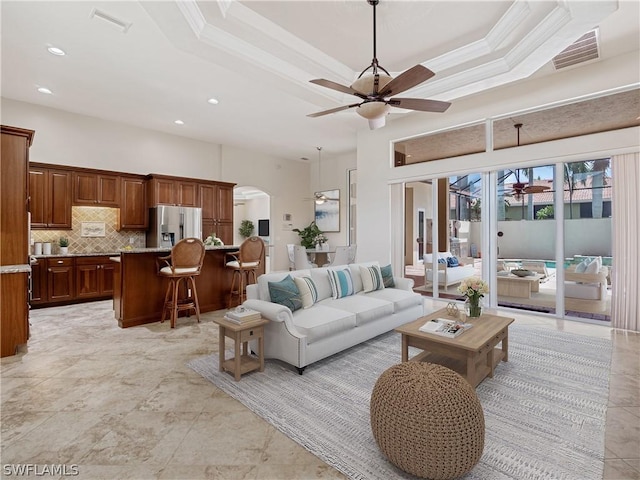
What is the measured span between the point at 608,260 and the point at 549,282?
839 mm

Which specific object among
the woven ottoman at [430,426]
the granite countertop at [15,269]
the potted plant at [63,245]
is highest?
the potted plant at [63,245]

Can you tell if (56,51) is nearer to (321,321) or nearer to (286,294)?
(286,294)

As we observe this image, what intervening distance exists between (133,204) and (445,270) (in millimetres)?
6387

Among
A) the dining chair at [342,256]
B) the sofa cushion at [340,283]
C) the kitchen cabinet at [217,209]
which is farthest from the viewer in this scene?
the kitchen cabinet at [217,209]

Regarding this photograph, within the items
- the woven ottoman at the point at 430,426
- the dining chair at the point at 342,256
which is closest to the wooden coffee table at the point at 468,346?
the woven ottoman at the point at 430,426

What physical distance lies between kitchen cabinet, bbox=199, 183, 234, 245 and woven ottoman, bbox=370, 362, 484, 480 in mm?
6564

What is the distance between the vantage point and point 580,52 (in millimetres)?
4066

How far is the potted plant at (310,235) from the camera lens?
9.52m

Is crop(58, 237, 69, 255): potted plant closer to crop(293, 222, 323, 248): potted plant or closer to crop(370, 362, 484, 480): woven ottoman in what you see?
crop(293, 222, 323, 248): potted plant

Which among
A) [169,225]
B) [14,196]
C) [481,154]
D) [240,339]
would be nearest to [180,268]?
[14,196]

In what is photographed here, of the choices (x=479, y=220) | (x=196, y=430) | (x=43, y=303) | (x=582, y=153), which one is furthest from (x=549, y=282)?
(x=43, y=303)

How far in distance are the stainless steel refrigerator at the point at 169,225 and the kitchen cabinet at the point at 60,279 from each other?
1.48 m

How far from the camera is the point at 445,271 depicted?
6102 mm

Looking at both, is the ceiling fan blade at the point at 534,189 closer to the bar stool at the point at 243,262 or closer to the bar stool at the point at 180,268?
the bar stool at the point at 243,262
